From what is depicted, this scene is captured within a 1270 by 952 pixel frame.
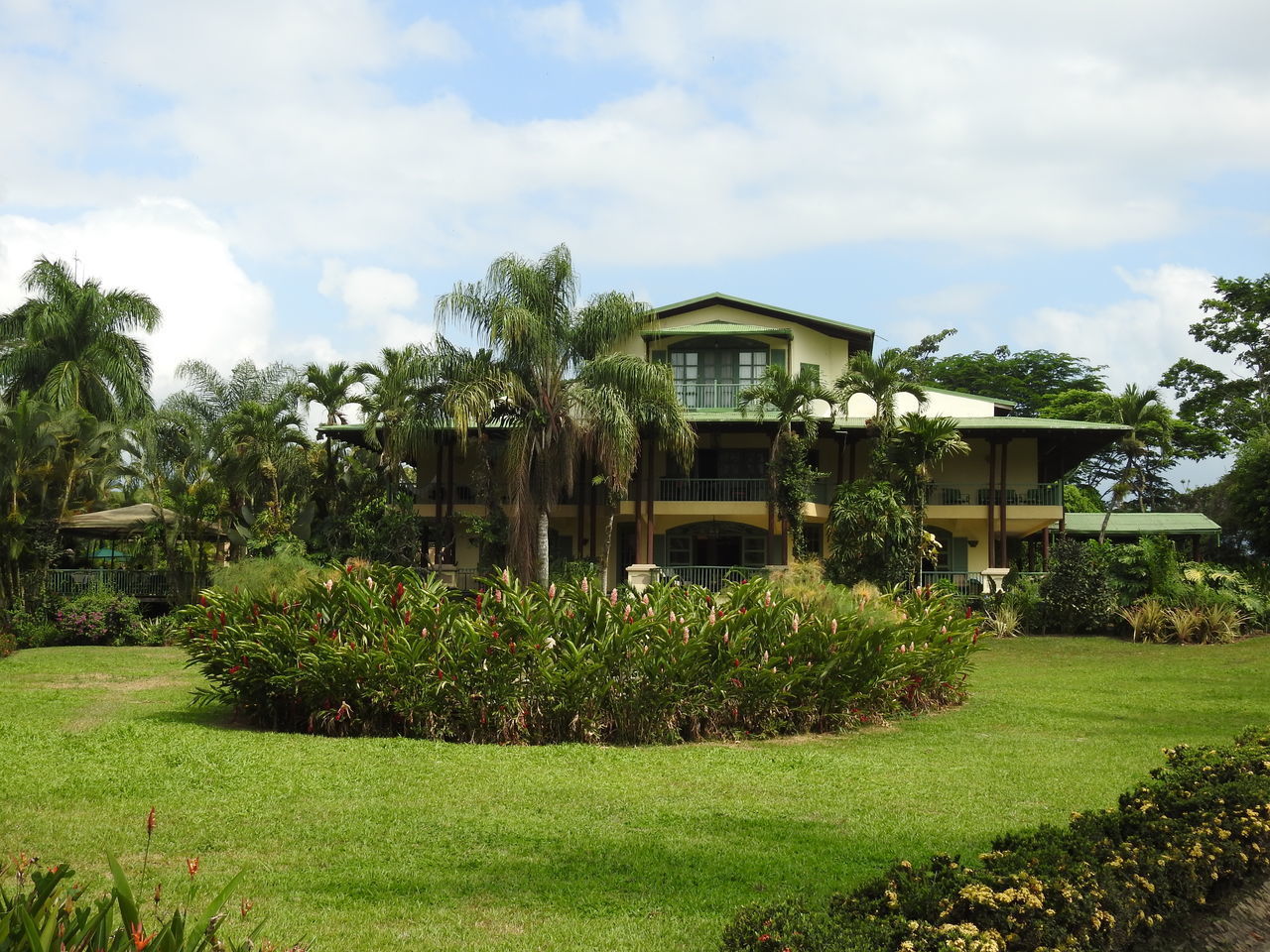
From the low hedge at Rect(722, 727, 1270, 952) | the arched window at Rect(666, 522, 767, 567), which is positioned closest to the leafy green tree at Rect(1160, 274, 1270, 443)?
the arched window at Rect(666, 522, 767, 567)

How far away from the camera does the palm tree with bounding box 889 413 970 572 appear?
26.8 metres

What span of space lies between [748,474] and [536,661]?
21.0m

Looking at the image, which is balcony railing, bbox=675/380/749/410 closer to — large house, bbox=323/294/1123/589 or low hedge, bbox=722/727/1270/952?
large house, bbox=323/294/1123/589

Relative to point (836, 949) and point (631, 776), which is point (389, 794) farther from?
point (836, 949)

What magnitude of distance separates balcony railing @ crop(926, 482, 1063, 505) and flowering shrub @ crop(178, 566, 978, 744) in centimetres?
1826

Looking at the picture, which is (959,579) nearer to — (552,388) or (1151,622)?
(1151,622)

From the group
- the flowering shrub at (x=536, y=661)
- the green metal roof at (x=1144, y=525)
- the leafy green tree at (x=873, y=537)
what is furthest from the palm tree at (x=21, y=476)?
the green metal roof at (x=1144, y=525)

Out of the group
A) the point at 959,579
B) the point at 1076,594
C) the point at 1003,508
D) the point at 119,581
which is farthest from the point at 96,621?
the point at 1003,508

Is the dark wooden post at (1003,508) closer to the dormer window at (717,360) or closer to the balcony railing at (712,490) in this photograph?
the balcony railing at (712,490)

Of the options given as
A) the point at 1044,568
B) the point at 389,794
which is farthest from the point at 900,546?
the point at 389,794

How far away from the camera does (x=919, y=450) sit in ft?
88.6

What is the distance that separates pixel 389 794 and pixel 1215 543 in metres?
37.5

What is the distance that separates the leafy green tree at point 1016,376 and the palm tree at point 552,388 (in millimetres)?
29652

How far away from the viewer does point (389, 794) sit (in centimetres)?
900
